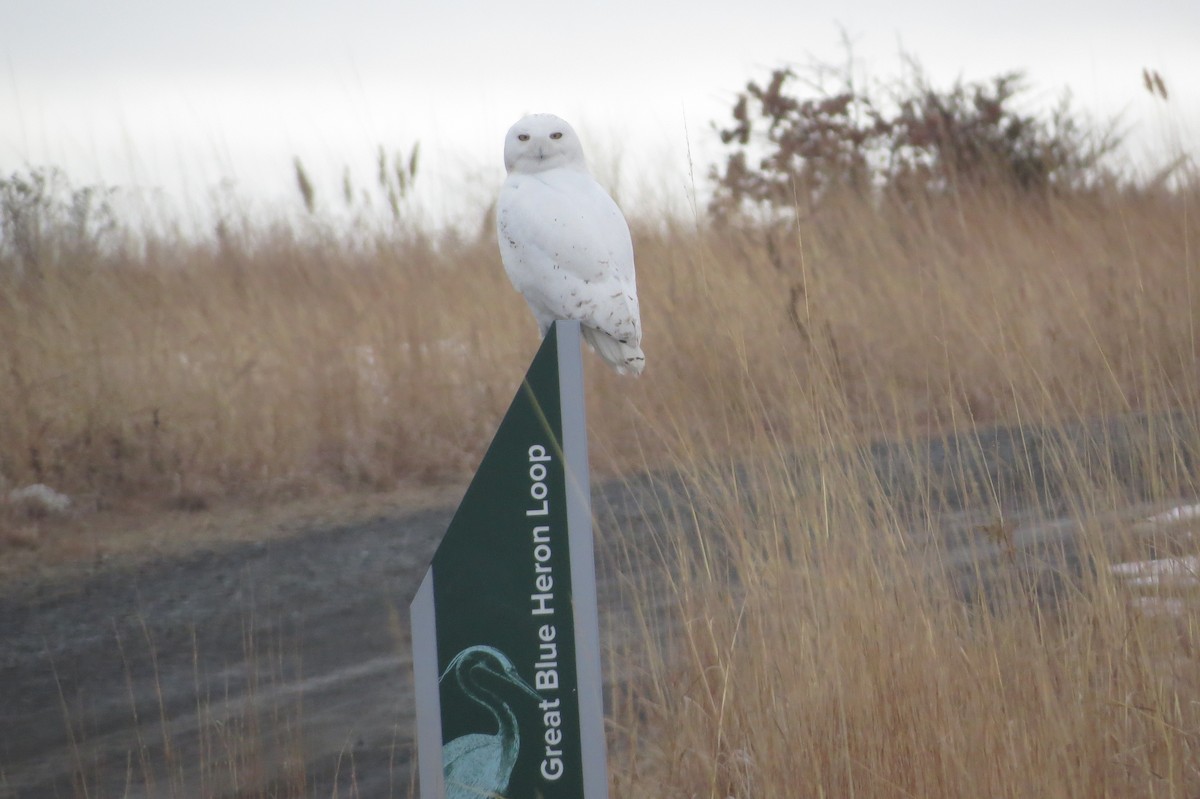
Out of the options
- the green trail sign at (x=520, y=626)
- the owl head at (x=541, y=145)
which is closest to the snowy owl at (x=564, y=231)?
the owl head at (x=541, y=145)

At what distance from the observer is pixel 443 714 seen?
142 cm

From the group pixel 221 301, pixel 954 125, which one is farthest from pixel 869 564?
pixel 954 125

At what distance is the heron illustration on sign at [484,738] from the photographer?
1.42 m

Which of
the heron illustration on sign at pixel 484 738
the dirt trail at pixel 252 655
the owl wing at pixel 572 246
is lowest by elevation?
the dirt trail at pixel 252 655

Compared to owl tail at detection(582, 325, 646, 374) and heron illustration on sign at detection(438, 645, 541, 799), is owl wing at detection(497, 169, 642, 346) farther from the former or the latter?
heron illustration on sign at detection(438, 645, 541, 799)

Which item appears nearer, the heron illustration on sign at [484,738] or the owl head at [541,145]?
the heron illustration on sign at [484,738]

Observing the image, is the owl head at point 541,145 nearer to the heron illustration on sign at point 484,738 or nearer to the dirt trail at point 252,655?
the dirt trail at point 252,655

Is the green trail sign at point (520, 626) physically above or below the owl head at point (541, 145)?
below

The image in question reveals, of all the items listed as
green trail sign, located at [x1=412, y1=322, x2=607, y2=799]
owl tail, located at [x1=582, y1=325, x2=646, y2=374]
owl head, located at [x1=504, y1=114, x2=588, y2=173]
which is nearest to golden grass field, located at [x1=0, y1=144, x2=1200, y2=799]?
owl tail, located at [x1=582, y1=325, x2=646, y2=374]

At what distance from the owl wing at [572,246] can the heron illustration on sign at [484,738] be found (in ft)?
2.97

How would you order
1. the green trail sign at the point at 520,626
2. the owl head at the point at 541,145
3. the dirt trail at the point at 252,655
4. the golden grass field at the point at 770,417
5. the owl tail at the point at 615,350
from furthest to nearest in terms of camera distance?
1. the dirt trail at the point at 252,655
2. the owl tail at the point at 615,350
3. the owl head at the point at 541,145
4. the golden grass field at the point at 770,417
5. the green trail sign at the point at 520,626

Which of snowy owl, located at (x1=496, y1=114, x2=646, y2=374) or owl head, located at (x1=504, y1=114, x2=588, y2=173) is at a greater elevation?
owl head, located at (x1=504, y1=114, x2=588, y2=173)

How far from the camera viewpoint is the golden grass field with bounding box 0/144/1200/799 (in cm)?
190

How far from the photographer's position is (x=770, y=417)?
3326mm
